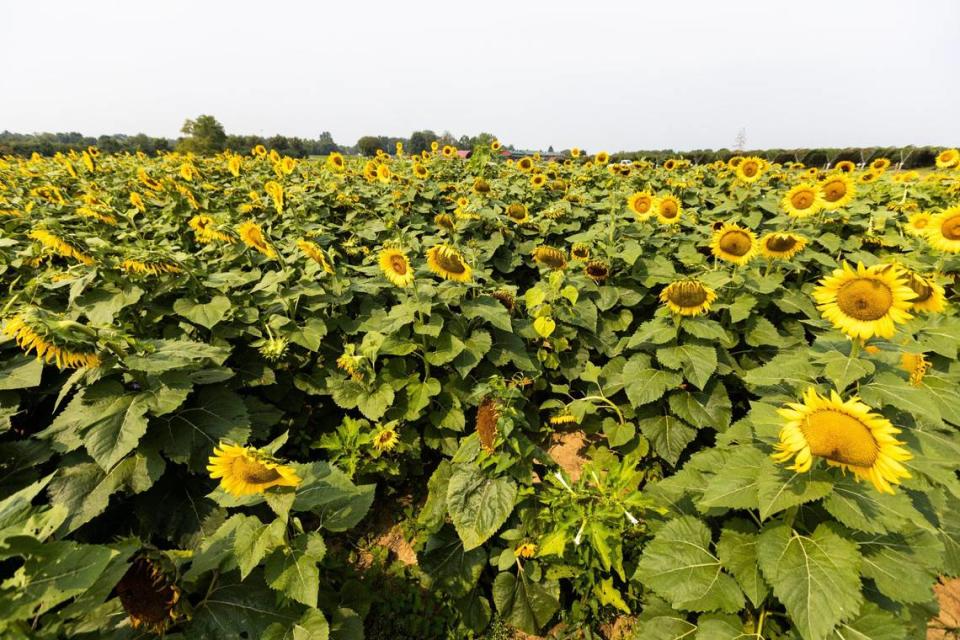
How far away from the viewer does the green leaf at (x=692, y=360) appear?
10.8 feet

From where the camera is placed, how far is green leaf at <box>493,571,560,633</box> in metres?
2.61

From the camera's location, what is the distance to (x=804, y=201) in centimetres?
505

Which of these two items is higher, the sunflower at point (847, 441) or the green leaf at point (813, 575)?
the sunflower at point (847, 441)

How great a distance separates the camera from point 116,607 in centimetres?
162

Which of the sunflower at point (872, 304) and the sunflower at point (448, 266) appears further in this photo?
the sunflower at point (448, 266)

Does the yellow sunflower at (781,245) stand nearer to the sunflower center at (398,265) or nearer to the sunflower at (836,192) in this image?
the sunflower at (836,192)

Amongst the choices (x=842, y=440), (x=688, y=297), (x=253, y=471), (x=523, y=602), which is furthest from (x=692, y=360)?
(x=253, y=471)

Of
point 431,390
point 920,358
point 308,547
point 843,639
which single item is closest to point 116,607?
point 308,547

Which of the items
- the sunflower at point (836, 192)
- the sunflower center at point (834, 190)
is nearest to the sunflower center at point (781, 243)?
the sunflower at point (836, 192)

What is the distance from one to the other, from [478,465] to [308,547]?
43.3 inches

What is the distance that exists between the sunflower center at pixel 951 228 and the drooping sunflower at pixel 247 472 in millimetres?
5949

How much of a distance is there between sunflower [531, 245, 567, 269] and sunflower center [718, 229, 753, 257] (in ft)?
5.52

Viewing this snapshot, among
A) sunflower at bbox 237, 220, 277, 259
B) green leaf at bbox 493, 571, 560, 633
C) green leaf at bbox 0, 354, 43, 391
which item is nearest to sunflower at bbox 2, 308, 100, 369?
green leaf at bbox 0, 354, 43, 391

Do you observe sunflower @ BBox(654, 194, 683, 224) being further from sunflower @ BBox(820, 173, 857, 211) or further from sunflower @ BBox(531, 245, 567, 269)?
sunflower @ BBox(531, 245, 567, 269)
